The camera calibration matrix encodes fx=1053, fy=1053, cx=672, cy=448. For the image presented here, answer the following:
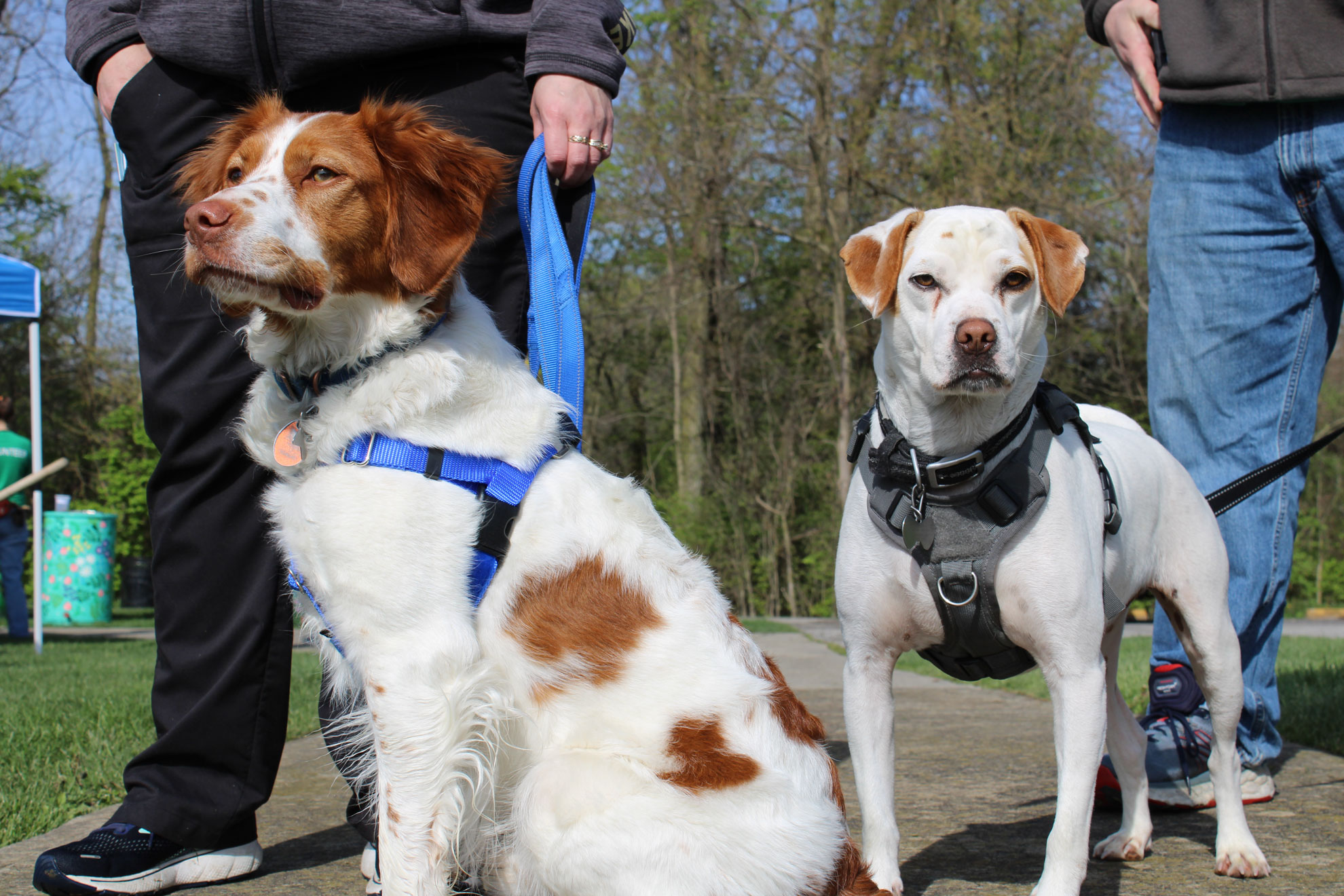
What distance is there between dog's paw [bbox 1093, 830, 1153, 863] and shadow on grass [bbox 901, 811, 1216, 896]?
0.07ft

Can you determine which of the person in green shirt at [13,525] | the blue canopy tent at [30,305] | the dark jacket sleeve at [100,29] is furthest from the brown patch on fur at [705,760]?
the person in green shirt at [13,525]

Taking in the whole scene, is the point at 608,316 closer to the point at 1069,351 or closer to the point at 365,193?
the point at 1069,351

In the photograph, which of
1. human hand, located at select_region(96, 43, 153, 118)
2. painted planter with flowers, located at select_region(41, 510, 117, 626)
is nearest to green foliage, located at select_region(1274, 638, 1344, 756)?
human hand, located at select_region(96, 43, 153, 118)

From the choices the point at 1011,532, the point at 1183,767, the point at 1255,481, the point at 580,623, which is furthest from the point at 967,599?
the point at 1183,767

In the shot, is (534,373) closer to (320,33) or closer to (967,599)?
(320,33)

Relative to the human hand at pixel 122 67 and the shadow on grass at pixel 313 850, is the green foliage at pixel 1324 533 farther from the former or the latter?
the human hand at pixel 122 67

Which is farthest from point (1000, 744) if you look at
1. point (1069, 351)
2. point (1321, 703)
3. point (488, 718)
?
point (1069, 351)

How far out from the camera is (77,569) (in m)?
14.1

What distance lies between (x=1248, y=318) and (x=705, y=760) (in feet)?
8.25

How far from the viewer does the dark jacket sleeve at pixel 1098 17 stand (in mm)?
3641

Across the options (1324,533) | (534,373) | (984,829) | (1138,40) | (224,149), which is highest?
(1138,40)

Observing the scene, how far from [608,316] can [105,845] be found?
1760 centimetres

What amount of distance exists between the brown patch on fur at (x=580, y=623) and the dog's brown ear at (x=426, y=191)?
741 mm

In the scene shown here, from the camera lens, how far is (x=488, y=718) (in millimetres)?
2176
